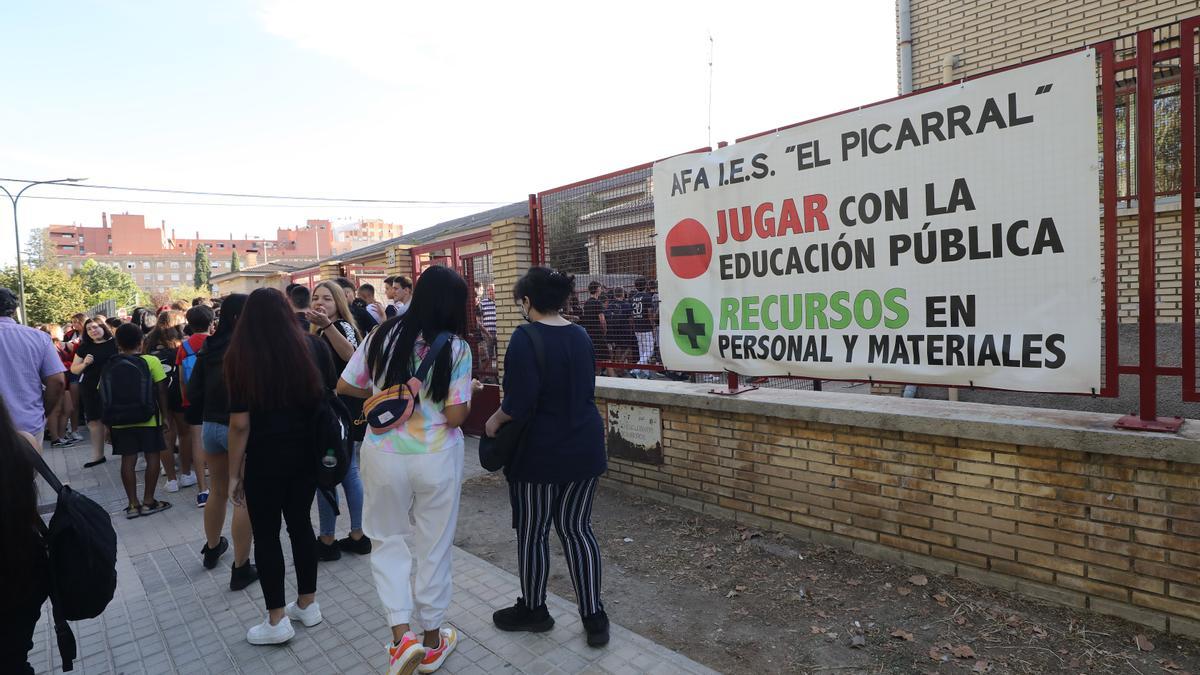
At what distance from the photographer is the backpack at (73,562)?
2.00 m

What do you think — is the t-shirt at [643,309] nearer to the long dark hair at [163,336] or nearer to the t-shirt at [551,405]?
the t-shirt at [551,405]

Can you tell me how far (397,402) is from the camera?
2.89 meters

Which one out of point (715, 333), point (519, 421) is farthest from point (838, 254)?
point (519, 421)

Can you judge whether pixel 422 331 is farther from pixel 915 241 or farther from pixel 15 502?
pixel 915 241

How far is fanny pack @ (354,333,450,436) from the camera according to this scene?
2879 millimetres

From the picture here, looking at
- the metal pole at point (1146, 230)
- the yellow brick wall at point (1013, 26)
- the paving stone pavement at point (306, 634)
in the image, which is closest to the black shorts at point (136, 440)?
the paving stone pavement at point (306, 634)

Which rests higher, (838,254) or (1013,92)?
(1013,92)

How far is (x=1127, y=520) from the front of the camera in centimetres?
Result: 305

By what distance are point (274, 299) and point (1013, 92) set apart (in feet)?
13.3

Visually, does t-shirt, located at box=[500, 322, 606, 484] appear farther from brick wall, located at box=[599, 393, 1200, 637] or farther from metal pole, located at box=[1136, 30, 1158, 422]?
metal pole, located at box=[1136, 30, 1158, 422]

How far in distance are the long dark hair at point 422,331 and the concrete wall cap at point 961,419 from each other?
2.41 meters

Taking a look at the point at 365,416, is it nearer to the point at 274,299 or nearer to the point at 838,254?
the point at 274,299

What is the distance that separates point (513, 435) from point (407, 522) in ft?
2.14

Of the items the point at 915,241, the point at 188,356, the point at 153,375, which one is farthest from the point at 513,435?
the point at 153,375
